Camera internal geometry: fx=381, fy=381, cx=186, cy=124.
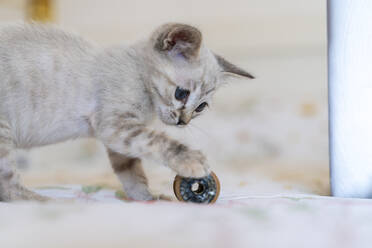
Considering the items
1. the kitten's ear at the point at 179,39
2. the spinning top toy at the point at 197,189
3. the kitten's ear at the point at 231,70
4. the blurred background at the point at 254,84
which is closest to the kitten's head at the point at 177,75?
the kitten's ear at the point at 179,39

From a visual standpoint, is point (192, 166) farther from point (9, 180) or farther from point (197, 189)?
point (9, 180)

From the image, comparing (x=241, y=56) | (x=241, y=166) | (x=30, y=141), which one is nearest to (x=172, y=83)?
(x=30, y=141)

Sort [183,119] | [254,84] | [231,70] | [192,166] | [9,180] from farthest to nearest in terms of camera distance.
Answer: [254,84] → [231,70] → [183,119] → [9,180] → [192,166]

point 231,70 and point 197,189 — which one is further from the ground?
point 231,70

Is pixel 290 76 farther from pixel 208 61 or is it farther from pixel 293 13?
pixel 208 61

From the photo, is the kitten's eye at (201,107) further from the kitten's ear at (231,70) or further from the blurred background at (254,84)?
the blurred background at (254,84)

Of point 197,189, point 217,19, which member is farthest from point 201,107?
point 217,19
